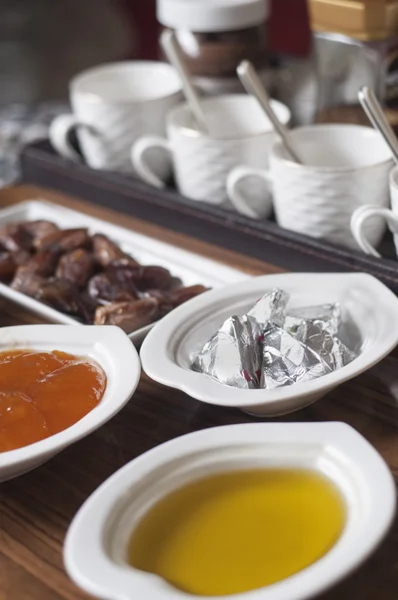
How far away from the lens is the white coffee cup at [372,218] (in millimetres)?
987

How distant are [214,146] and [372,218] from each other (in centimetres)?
25

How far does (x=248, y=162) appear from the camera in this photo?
1175mm

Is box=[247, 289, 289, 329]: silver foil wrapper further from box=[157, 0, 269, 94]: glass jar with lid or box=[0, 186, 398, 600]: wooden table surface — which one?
box=[157, 0, 269, 94]: glass jar with lid

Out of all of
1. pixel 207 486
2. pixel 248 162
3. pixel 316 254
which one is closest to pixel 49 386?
pixel 207 486

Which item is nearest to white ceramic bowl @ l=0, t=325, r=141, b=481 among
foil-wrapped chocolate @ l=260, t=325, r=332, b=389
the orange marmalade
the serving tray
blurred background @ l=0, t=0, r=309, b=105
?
the orange marmalade

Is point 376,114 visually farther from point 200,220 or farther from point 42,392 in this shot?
point 42,392

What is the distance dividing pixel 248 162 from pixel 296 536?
639 mm

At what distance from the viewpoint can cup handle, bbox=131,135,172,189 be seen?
125cm

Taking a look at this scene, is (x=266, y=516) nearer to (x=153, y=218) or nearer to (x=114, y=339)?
(x=114, y=339)

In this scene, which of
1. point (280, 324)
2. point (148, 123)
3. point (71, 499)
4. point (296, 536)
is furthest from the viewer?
point (148, 123)

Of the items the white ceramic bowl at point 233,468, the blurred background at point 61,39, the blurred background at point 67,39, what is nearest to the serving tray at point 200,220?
the white ceramic bowl at point 233,468

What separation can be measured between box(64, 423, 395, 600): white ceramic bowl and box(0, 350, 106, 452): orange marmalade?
12 cm

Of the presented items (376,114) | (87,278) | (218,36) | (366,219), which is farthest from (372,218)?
(218,36)

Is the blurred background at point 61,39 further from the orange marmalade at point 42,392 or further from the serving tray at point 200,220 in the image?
the orange marmalade at point 42,392
